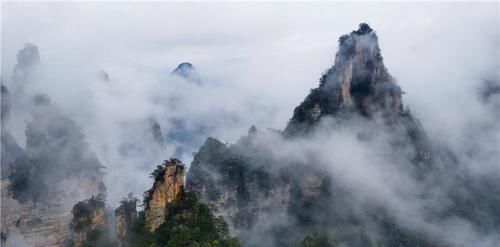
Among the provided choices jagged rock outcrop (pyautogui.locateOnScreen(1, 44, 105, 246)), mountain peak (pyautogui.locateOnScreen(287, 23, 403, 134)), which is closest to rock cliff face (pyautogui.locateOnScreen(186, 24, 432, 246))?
mountain peak (pyautogui.locateOnScreen(287, 23, 403, 134))

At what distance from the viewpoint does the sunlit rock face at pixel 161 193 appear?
154 ft

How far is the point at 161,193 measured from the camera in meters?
47.3

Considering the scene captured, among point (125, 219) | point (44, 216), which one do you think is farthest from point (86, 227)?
point (44, 216)

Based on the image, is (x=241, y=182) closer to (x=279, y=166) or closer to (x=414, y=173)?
(x=279, y=166)

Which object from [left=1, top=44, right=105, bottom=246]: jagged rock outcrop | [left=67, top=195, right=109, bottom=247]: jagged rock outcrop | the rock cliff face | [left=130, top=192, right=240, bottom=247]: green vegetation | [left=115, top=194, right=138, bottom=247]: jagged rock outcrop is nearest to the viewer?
[left=130, top=192, right=240, bottom=247]: green vegetation

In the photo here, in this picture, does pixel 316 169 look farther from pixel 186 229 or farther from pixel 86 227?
pixel 186 229

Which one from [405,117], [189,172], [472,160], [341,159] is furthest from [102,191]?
[472,160]

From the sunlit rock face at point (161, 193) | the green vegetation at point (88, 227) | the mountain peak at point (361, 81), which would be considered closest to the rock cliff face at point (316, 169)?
the mountain peak at point (361, 81)

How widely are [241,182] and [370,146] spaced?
620 inches

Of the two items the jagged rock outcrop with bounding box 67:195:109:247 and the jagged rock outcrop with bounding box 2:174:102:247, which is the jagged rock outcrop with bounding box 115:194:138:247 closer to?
the jagged rock outcrop with bounding box 67:195:109:247

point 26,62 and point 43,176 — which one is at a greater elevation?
point 26,62

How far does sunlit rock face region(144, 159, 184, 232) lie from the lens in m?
46.9

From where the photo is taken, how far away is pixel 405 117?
74.6 metres

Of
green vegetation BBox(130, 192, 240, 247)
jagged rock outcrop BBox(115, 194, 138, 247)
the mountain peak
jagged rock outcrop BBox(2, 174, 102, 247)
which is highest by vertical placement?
the mountain peak
